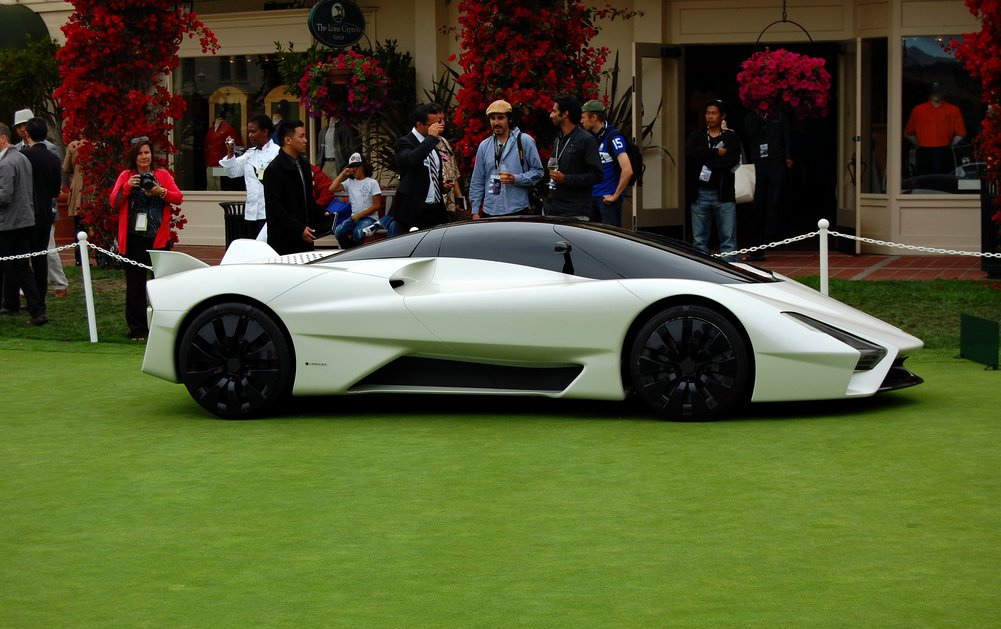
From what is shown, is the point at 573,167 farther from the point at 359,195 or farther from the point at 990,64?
the point at 990,64

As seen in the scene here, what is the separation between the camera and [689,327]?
7742mm

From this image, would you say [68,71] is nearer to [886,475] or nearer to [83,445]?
[83,445]

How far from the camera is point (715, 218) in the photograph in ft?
49.9

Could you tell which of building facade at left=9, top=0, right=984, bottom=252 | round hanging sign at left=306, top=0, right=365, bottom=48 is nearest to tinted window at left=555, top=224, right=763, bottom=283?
building facade at left=9, top=0, right=984, bottom=252

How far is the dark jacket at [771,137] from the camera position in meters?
17.2

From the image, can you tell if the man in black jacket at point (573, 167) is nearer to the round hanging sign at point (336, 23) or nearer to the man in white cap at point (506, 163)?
the man in white cap at point (506, 163)

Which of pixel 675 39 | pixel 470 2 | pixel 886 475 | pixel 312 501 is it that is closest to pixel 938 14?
pixel 675 39

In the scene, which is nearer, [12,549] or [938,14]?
[12,549]

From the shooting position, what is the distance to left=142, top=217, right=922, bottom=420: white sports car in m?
7.76

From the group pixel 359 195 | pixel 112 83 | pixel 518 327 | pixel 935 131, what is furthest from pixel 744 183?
pixel 518 327

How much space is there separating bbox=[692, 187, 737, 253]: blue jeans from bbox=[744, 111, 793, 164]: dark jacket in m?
2.40

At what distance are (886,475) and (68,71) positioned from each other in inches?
505

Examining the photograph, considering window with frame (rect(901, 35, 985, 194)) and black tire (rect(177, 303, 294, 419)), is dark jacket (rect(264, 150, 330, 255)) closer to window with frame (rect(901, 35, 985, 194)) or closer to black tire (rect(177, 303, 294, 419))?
black tire (rect(177, 303, 294, 419))

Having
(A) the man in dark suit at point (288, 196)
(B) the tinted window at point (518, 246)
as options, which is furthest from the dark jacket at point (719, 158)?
(B) the tinted window at point (518, 246)
